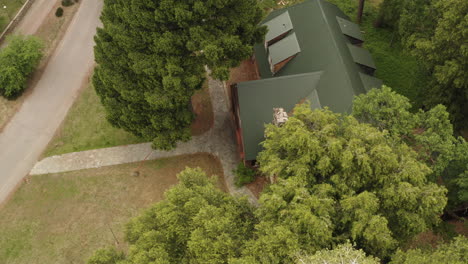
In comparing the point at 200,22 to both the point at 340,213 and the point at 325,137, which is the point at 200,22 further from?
the point at 340,213

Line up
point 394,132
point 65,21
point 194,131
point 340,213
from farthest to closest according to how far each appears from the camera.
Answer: point 65,21 → point 194,131 → point 394,132 → point 340,213

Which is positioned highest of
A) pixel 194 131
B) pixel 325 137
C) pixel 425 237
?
pixel 325 137

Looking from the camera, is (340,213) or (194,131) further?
(194,131)

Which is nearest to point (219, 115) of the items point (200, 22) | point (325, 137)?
point (200, 22)

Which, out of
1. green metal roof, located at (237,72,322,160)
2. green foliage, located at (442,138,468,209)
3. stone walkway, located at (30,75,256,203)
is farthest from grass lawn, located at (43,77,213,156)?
green foliage, located at (442,138,468,209)

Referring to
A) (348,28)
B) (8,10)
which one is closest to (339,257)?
(348,28)

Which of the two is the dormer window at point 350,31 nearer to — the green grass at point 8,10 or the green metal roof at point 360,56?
the green metal roof at point 360,56

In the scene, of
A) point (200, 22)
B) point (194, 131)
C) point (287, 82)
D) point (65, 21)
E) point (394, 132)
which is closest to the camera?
point (394, 132)

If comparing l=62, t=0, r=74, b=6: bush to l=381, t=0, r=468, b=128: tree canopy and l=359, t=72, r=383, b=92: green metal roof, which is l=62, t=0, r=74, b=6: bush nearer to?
l=359, t=72, r=383, b=92: green metal roof
